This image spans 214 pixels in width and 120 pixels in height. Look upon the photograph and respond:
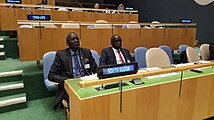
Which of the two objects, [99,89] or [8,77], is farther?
[8,77]

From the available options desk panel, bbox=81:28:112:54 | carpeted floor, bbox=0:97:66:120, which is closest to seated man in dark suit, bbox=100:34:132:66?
desk panel, bbox=81:28:112:54

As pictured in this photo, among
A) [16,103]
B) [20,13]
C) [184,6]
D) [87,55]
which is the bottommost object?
[16,103]

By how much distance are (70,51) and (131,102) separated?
113 centimetres

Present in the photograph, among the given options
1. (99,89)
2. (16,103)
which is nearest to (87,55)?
(99,89)

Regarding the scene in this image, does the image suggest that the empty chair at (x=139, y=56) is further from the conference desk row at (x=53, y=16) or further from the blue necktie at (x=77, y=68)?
the conference desk row at (x=53, y=16)

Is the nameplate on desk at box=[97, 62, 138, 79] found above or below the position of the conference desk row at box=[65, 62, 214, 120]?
above

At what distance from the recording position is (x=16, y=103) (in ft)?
7.97

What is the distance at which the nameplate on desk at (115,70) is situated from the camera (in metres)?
1.31

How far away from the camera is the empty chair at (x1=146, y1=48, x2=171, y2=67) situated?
2.76 meters

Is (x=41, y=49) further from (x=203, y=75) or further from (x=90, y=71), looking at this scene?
(x=203, y=75)

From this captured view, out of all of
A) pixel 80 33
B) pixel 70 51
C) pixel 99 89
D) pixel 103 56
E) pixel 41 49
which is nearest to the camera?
pixel 99 89

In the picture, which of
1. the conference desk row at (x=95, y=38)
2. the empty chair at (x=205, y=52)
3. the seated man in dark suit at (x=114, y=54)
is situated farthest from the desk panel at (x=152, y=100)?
the empty chair at (x=205, y=52)

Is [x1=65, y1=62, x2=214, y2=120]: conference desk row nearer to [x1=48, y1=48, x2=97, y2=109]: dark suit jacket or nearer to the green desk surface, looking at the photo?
the green desk surface

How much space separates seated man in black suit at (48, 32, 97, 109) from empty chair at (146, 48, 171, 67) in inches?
38.8
